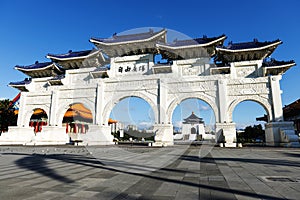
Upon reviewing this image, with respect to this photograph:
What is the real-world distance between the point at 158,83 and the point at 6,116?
22703 mm

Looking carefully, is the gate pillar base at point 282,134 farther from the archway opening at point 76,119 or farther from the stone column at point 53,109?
the archway opening at point 76,119

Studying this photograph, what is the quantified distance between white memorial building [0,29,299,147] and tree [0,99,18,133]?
150 inches

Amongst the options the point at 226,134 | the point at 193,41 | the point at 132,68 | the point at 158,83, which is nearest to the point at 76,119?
the point at 132,68

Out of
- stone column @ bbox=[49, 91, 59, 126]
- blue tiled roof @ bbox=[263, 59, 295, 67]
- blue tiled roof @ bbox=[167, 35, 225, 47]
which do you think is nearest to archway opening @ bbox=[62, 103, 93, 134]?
stone column @ bbox=[49, 91, 59, 126]

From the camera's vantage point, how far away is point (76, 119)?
1366 inches

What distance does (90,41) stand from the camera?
23922 millimetres

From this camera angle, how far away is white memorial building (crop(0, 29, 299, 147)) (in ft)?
63.1

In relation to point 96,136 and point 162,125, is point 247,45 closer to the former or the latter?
point 162,125

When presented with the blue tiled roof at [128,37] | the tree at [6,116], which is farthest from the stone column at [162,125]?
the tree at [6,116]

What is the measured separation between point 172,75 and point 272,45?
996 centimetres

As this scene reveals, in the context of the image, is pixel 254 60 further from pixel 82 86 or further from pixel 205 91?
pixel 82 86

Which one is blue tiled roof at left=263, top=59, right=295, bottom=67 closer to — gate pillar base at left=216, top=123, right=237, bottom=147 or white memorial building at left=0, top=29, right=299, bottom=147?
white memorial building at left=0, top=29, right=299, bottom=147

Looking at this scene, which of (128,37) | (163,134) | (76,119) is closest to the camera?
(163,134)

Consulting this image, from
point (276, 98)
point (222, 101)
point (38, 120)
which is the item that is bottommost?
point (38, 120)
